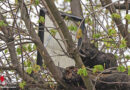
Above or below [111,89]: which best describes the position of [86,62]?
above

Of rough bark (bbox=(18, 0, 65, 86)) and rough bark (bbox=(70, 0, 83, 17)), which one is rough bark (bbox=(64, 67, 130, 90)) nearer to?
rough bark (bbox=(18, 0, 65, 86))

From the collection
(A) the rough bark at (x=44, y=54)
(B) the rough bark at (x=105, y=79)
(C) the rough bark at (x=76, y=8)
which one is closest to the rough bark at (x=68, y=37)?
(B) the rough bark at (x=105, y=79)

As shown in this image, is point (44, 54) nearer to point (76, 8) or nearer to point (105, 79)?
point (105, 79)

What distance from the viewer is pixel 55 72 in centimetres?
322

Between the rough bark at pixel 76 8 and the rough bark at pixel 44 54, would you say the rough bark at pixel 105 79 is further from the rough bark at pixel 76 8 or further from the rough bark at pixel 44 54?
the rough bark at pixel 76 8

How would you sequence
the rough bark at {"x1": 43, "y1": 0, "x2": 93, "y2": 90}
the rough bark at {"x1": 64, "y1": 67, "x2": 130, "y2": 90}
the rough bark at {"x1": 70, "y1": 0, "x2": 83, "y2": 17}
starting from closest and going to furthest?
the rough bark at {"x1": 43, "y1": 0, "x2": 93, "y2": 90} < the rough bark at {"x1": 64, "y1": 67, "x2": 130, "y2": 90} < the rough bark at {"x1": 70, "y1": 0, "x2": 83, "y2": 17}

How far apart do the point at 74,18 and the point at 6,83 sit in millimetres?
1691

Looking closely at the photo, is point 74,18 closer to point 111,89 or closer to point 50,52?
point 50,52

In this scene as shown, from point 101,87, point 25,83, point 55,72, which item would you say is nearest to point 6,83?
point 25,83

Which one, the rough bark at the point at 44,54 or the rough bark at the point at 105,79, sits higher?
A: the rough bark at the point at 44,54

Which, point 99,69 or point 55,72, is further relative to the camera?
point 55,72

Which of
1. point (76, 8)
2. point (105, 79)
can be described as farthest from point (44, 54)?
point (76, 8)

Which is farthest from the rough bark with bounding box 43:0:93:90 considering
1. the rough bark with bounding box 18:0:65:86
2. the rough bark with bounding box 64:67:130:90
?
the rough bark with bounding box 18:0:65:86

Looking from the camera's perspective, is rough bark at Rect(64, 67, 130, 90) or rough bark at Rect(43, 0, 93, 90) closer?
rough bark at Rect(43, 0, 93, 90)
